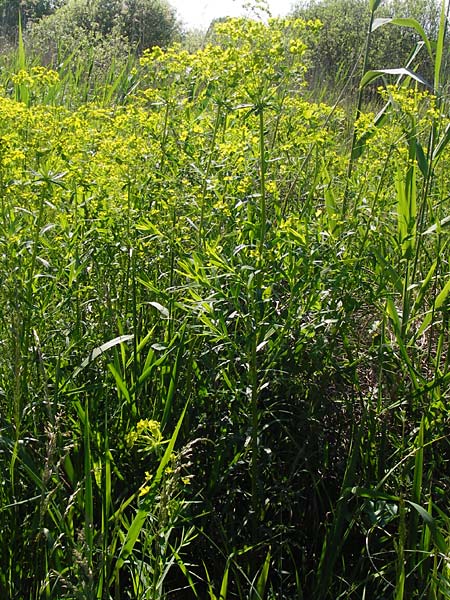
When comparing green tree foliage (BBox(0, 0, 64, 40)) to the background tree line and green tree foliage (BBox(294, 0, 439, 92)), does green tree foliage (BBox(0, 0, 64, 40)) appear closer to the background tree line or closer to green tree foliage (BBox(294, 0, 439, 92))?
the background tree line

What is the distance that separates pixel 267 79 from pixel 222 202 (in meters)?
0.40

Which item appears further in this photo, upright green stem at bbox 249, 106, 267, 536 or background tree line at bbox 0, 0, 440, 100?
background tree line at bbox 0, 0, 440, 100

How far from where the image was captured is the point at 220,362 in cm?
201

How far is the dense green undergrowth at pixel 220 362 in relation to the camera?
1697 millimetres

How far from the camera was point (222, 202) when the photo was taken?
206 cm

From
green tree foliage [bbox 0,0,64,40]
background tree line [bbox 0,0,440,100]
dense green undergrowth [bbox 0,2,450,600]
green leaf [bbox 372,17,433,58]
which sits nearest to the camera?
dense green undergrowth [bbox 0,2,450,600]

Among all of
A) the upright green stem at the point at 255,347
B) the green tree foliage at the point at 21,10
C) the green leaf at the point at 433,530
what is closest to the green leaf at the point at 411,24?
the upright green stem at the point at 255,347

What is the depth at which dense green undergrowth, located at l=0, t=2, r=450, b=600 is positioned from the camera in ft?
5.57

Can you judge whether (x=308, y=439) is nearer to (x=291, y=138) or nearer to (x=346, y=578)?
(x=346, y=578)

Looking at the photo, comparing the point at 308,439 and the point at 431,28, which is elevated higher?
the point at 431,28

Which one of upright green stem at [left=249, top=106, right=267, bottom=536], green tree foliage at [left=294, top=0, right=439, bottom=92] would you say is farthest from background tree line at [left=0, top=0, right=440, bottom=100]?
upright green stem at [left=249, top=106, right=267, bottom=536]

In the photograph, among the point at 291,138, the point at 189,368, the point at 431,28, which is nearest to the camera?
the point at 189,368

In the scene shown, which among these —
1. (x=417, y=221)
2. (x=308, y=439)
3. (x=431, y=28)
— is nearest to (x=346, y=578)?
(x=308, y=439)

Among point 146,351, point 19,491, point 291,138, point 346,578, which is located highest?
point 291,138
